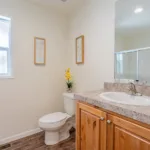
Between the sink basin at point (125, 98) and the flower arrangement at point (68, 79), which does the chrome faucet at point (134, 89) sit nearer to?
the sink basin at point (125, 98)

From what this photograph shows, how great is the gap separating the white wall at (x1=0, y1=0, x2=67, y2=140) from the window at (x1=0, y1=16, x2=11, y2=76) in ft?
0.32

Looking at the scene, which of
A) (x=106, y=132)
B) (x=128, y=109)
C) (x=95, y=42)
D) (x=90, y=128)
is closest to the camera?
(x=128, y=109)

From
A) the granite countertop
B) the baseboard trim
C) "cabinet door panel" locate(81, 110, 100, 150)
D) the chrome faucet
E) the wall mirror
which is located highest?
the wall mirror

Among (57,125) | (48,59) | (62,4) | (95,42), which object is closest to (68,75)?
(48,59)

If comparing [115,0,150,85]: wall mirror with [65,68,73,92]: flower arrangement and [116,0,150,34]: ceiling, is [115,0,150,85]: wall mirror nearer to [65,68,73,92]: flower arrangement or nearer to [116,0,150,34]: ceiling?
[116,0,150,34]: ceiling

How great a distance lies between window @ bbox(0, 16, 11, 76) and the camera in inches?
78.0

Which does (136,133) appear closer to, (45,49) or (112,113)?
(112,113)

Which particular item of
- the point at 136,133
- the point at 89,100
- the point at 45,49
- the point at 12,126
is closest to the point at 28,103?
the point at 12,126

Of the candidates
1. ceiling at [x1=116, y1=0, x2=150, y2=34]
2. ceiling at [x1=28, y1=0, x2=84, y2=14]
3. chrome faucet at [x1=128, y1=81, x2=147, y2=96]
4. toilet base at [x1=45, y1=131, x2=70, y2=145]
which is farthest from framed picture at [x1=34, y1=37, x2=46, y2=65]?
chrome faucet at [x1=128, y1=81, x2=147, y2=96]

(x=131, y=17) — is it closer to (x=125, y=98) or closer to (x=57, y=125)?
(x=125, y=98)

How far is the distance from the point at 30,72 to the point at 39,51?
0.41 metres

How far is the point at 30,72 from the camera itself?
2.17 meters

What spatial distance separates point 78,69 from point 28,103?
1061mm

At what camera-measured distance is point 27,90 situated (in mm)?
2143
